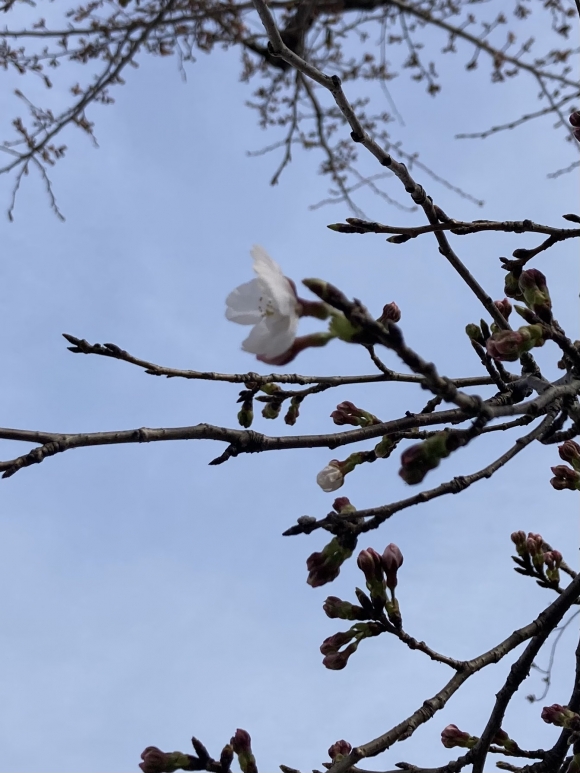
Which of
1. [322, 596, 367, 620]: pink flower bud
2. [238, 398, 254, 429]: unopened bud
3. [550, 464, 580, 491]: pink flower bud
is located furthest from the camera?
[550, 464, 580, 491]: pink flower bud

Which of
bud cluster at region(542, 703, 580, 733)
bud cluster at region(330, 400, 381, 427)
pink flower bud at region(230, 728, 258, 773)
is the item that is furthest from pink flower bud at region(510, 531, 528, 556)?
pink flower bud at region(230, 728, 258, 773)

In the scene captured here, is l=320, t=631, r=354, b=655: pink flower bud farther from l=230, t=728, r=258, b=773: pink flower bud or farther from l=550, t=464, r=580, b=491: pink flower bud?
l=550, t=464, r=580, b=491: pink flower bud

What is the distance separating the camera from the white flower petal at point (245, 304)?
5.11ft

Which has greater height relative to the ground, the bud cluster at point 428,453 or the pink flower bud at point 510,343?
the pink flower bud at point 510,343

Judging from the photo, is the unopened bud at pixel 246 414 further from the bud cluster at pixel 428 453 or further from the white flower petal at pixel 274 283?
the bud cluster at pixel 428 453

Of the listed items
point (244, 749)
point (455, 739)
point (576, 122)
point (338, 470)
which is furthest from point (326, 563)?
point (576, 122)

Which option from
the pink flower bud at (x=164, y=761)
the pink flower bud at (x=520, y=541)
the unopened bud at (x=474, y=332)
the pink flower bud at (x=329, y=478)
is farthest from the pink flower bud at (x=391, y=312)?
the pink flower bud at (x=164, y=761)

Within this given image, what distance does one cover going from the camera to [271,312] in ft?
4.74

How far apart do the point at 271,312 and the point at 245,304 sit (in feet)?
0.56

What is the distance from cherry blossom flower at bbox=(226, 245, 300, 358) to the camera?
135 cm

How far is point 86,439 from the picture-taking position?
59.1 inches

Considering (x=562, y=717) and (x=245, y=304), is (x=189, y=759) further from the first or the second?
(x=245, y=304)

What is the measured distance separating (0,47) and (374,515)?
594 centimetres

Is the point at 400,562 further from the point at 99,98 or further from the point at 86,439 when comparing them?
the point at 99,98
